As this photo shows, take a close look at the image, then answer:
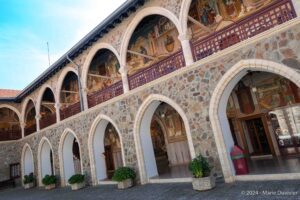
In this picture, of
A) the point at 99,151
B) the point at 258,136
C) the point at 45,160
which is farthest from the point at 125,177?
the point at 45,160

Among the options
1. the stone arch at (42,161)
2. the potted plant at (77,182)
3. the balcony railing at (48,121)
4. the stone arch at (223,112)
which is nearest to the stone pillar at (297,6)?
the stone arch at (223,112)

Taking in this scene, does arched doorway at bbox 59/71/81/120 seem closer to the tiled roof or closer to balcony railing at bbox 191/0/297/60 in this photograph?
the tiled roof

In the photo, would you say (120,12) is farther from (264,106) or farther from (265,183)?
(265,183)

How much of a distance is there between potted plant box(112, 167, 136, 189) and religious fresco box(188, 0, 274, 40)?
5.84 metres

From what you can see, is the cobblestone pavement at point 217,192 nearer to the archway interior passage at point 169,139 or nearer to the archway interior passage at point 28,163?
the archway interior passage at point 169,139

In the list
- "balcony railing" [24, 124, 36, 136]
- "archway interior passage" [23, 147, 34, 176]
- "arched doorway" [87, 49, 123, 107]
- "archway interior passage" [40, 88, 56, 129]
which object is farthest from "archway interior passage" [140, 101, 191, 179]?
"archway interior passage" [23, 147, 34, 176]

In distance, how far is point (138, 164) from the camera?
891 cm

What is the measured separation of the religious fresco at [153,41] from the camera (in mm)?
10008

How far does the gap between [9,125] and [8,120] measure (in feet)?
1.38

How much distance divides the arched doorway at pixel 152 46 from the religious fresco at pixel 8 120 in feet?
42.5

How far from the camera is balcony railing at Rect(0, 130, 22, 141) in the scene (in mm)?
17506

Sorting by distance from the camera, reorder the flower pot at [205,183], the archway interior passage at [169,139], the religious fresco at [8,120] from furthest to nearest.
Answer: the religious fresco at [8,120]
the archway interior passage at [169,139]
the flower pot at [205,183]

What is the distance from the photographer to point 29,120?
62.8 feet

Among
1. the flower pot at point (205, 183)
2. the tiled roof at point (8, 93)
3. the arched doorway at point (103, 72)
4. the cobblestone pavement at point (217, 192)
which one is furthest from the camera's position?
the tiled roof at point (8, 93)
